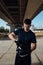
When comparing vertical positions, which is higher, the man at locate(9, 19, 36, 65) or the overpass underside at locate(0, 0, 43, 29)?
the overpass underside at locate(0, 0, 43, 29)

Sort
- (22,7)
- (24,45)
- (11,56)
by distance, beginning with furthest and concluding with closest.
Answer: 1. (22,7)
2. (11,56)
3. (24,45)

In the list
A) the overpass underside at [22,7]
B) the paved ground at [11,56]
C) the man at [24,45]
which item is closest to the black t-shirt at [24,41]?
the man at [24,45]

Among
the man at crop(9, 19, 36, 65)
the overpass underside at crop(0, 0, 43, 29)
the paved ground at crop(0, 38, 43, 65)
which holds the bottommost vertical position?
the paved ground at crop(0, 38, 43, 65)

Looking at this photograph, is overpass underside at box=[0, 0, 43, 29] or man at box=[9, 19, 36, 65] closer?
man at box=[9, 19, 36, 65]

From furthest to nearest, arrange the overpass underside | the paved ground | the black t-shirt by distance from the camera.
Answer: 1. the overpass underside
2. the paved ground
3. the black t-shirt

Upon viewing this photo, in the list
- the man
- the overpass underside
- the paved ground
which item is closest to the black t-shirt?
the man

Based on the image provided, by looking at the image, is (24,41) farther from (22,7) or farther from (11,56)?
(22,7)

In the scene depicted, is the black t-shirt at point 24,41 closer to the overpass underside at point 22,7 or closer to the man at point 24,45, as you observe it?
the man at point 24,45

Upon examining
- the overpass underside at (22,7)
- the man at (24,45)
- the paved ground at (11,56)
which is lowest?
the paved ground at (11,56)

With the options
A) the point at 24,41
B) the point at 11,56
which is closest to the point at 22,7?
the point at 11,56

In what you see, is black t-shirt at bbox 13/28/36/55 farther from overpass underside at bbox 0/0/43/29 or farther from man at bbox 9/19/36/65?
overpass underside at bbox 0/0/43/29

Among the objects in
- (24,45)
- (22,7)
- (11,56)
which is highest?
(22,7)

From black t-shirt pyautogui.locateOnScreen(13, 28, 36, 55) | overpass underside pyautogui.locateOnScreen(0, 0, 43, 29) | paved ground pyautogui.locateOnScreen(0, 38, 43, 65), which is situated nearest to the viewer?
black t-shirt pyautogui.locateOnScreen(13, 28, 36, 55)

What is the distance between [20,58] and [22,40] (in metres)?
0.41
